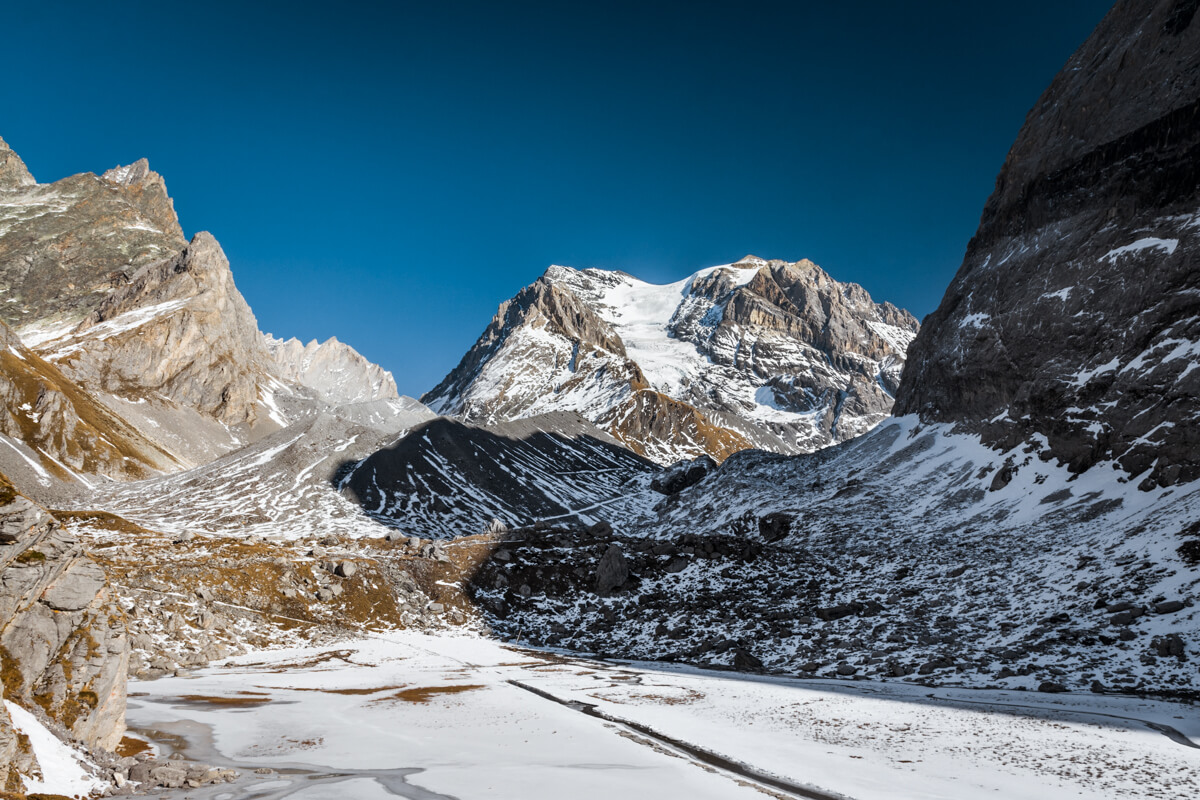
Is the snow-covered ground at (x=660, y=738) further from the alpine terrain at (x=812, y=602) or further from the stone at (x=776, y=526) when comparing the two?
the stone at (x=776, y=526)

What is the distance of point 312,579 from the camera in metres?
63.8

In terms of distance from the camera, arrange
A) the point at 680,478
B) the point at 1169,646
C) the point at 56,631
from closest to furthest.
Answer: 1. the point at 56,631
2. the point at 1169,646
3. the point at 680,478

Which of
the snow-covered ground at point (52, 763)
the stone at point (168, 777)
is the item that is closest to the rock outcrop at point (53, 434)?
the stone at point (168, 777)

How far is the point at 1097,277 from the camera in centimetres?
8269

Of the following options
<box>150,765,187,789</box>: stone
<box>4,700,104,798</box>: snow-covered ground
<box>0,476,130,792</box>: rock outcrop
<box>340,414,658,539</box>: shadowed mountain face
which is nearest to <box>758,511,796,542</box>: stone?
<box>340,414,658,539</box>: shadowed mountain face

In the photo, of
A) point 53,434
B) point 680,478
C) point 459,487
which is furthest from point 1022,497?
point 53,434

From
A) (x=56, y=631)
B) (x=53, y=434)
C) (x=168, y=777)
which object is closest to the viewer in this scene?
(x=56, y=631)

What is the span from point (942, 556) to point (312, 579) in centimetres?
6061

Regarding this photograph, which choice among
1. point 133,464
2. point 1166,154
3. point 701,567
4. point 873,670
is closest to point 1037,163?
point 1166,154

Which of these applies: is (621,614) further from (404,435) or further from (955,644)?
(404,435)

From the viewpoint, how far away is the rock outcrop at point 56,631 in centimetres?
1902

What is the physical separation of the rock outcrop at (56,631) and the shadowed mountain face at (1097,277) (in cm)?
7426

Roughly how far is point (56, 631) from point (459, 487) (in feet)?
474

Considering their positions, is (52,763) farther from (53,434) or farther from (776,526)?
(53,434)
